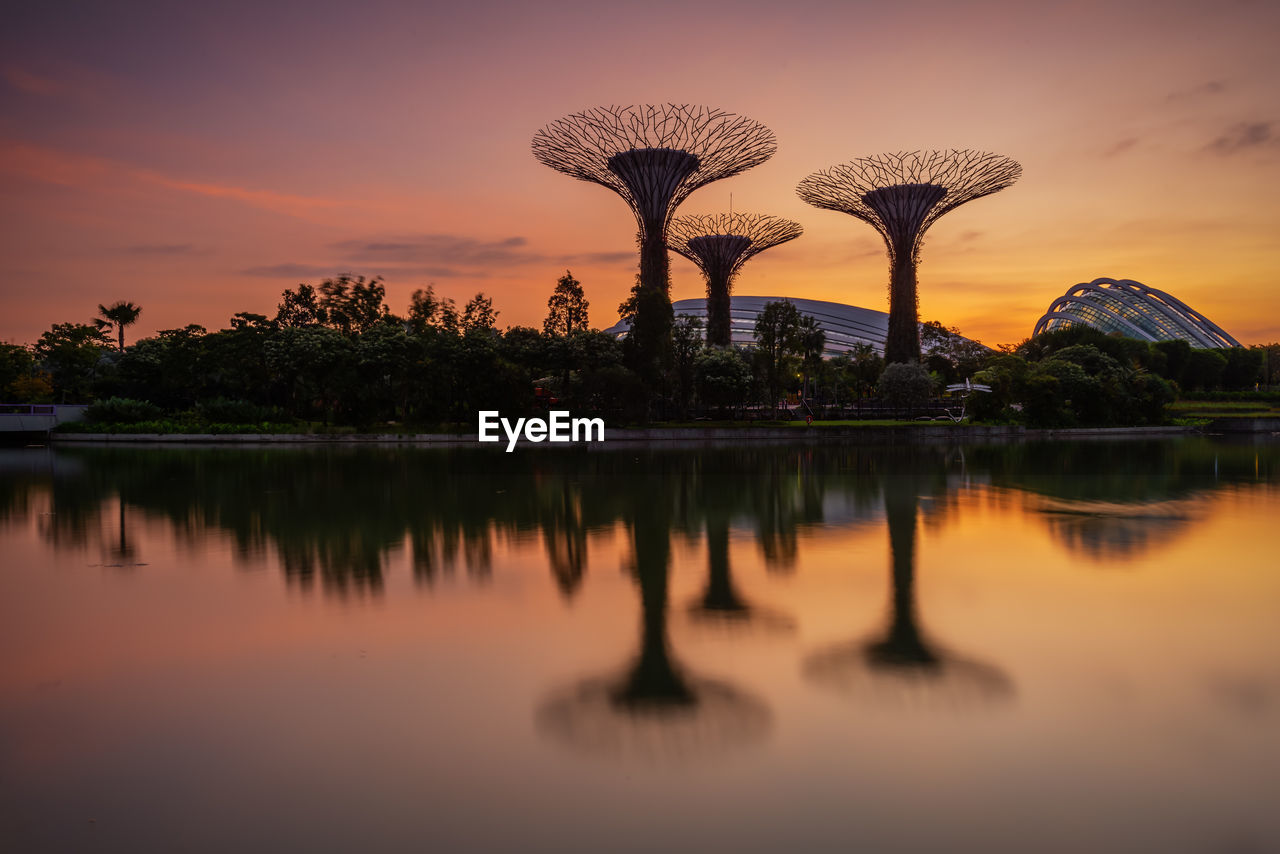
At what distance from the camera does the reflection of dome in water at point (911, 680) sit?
6498mm

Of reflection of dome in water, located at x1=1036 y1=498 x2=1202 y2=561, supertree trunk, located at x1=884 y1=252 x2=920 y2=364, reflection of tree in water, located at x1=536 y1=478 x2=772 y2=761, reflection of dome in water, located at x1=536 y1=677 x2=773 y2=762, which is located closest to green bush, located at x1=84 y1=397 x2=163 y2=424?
reflection of dome in water, located at x1=1036 y1=498 x2=1202 y2=561

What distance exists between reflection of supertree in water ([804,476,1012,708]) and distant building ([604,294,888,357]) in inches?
4230

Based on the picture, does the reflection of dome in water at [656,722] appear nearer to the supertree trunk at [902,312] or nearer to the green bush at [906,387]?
the green bush at [906,387]

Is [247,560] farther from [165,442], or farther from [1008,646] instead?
[165,442]

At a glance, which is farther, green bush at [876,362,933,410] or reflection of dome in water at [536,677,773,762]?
green bush at [876,362,933,410]

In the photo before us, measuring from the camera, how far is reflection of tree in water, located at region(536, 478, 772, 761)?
5738 millimetres

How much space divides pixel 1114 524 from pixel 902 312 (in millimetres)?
60533

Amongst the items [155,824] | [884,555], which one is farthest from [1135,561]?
[155,824]

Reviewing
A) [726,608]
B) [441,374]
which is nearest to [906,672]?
[726,608]

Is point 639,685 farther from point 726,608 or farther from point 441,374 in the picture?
point 441,374

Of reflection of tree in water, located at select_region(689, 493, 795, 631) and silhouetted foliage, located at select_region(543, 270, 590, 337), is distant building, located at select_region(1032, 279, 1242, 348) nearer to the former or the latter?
silhouetted foliage, located at select_region(543, 270, 590, 337)

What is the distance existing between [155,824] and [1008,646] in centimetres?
706

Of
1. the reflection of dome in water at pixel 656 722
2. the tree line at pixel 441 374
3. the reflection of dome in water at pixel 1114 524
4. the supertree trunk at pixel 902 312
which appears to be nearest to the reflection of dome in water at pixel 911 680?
the reflection of dome in water at pixel 656 722

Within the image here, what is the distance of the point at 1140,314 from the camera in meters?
111
